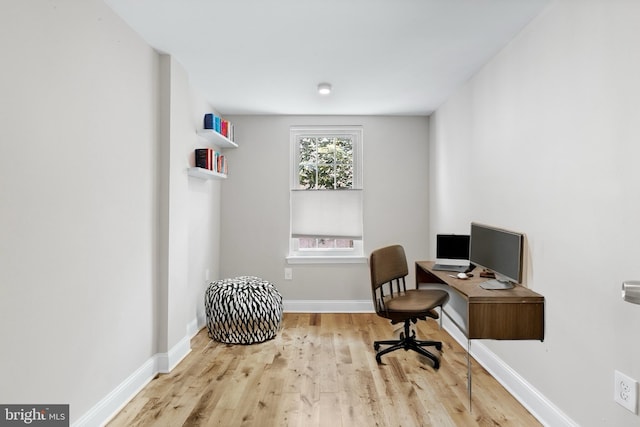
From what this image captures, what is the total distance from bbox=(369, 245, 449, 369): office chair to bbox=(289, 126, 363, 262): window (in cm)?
115

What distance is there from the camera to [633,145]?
155 cm

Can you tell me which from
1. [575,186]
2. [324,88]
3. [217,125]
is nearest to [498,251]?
[575,186]

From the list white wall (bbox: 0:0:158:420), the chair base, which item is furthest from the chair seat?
white wall (bbox: 0:0:158:420)

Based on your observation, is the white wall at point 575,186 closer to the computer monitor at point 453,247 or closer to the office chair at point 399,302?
the computer monitor at point 453,247

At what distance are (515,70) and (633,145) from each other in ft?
3.84

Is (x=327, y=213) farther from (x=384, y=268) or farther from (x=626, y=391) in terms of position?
(x=626, y=391)

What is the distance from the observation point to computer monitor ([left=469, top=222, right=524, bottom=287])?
2.34 metres

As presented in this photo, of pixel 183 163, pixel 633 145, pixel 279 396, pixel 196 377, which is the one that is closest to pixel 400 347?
pixel 279 396

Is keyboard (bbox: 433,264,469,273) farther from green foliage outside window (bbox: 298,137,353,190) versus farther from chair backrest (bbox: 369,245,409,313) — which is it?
green foliage outside window (bbox: 298,137,353,190)

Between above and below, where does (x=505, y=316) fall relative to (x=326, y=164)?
below

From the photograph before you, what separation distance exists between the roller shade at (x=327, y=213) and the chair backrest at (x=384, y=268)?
1.09 metres

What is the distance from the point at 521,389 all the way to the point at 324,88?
111 inches

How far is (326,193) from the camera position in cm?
456

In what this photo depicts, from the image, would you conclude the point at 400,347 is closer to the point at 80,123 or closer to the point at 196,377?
the point at 196,377
